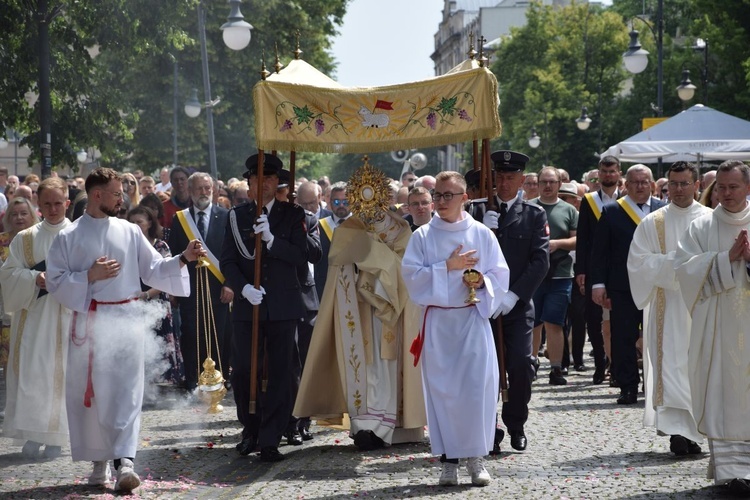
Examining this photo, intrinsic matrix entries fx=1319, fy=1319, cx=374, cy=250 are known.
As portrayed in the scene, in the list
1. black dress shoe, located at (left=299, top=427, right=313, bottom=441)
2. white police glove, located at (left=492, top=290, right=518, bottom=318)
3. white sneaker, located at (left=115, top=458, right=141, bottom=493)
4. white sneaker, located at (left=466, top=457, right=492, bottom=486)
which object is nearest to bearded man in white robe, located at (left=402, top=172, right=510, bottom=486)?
white sneaker, located at (left=466, top=457, right=492, bottom=486)

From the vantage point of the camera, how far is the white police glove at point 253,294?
367 inches

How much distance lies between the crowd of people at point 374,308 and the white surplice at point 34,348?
0.6 inches

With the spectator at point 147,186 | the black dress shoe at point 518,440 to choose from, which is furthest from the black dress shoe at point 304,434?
the spectator at point 147,186

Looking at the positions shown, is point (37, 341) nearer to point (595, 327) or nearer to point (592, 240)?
point (592, 240)

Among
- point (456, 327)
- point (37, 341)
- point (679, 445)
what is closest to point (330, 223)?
point (37, 341)

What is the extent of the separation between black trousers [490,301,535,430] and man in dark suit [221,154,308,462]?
154 cm

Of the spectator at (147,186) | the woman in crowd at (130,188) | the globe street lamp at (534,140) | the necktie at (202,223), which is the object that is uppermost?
the globe street lamp at (534,140)

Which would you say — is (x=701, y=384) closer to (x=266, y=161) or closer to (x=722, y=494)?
(x=722, y=494)

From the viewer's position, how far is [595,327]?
46.3ft

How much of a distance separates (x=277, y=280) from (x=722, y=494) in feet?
11.6

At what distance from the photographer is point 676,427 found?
9.34 metres

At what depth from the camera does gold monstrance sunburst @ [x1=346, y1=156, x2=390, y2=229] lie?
1007 centimetres

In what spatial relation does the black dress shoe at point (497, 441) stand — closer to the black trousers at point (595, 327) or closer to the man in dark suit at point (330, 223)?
the man in dark suit at point (330, 223)

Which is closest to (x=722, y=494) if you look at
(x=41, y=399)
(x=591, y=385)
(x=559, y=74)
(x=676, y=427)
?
(x=676, y=427)
